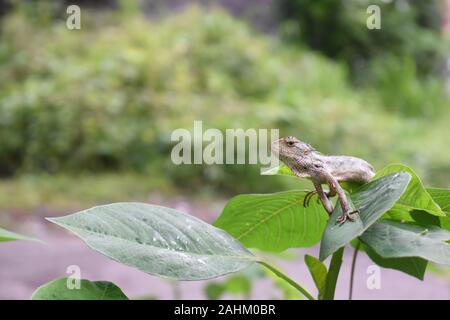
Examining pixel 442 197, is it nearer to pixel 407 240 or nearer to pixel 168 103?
pixel 407 240

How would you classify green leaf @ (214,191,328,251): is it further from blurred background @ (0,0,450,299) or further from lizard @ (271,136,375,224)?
blurred background @ (0,0,450,299)

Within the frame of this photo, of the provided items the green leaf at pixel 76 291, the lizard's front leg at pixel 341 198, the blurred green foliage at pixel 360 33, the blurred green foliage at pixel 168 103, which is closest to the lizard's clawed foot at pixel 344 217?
the lizard's front leg at pixel 341 198

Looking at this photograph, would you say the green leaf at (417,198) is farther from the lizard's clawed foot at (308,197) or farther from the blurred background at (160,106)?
the blurred background at (160,106)

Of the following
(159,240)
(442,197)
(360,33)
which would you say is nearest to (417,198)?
(442,197)

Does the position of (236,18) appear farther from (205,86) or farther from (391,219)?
(391,219)

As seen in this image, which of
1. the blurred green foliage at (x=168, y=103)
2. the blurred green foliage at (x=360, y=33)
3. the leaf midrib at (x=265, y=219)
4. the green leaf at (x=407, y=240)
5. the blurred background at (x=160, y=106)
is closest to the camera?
the green leaf at (x=407, y=240)

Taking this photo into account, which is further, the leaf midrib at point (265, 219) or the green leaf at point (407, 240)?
the leaf midrib at point (265, 219)

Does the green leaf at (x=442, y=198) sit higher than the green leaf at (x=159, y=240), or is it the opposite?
the green leaf at (x=442, y=198)
